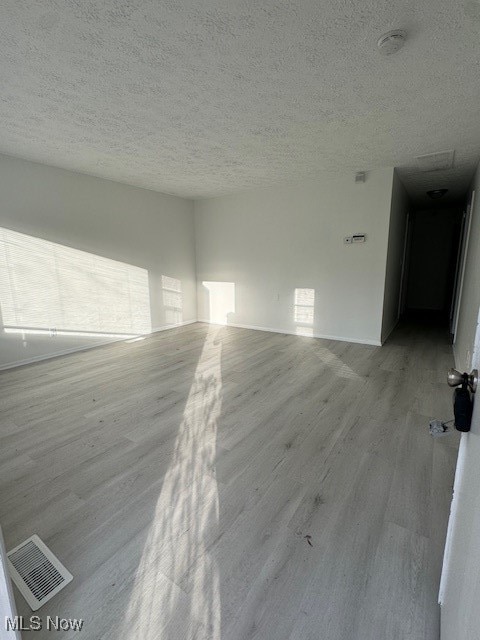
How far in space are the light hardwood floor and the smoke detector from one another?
8.02 ft

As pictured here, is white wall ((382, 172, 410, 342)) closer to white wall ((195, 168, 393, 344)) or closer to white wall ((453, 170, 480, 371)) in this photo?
white wall ((195, 168, 393, 344))

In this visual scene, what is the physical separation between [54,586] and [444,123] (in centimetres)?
407

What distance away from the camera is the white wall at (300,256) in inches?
176

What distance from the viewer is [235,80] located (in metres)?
2.08

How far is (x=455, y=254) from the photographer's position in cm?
722

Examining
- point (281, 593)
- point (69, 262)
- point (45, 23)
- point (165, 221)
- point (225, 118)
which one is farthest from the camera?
point (165, 221)

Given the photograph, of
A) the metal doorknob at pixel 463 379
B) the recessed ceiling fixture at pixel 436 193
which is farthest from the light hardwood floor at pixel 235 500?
the recessed ceiling fixture at pixel 436 193

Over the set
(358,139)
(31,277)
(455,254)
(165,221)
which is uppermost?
(358,139)

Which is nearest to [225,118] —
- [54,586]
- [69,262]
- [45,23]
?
[45,23]

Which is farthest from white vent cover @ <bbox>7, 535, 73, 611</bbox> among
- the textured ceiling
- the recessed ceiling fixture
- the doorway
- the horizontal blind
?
the doorway

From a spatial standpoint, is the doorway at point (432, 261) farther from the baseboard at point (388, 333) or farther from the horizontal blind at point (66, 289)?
the horizontal blind at point (66, 289)

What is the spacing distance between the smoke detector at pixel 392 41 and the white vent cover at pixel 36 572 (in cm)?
302

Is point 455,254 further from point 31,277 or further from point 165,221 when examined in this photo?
point 31,277

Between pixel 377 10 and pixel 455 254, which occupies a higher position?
pixel 377 10
